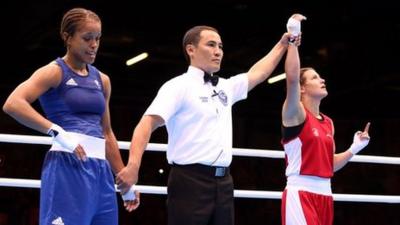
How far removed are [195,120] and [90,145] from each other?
502 millimetres

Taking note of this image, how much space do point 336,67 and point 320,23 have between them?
2.06 metres

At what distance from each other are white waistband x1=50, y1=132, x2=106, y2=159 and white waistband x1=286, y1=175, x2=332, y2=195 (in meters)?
1.16

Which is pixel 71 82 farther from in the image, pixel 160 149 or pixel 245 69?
pixel 245 69

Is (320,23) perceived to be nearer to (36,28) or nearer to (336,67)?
(336,67)

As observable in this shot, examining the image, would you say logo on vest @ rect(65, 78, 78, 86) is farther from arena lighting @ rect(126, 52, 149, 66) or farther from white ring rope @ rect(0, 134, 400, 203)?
arena lighting @ rect(126, 52, 149, 66)

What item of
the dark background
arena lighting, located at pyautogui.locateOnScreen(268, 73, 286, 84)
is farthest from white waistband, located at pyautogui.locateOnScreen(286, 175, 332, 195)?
arena lighting, located at pyautogui.locateOnScreen(268, 73, 286, 84)

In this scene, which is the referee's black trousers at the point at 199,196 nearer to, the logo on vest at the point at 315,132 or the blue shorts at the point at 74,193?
the blue shorts at the point at 74,193

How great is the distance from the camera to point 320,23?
10.1m

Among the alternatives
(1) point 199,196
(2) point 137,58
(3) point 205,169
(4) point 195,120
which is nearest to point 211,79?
(4) point 195,120

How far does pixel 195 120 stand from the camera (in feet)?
10.1

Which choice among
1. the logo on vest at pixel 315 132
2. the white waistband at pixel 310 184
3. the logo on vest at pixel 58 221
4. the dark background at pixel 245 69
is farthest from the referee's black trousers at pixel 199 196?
the dark background at pixel 245 69

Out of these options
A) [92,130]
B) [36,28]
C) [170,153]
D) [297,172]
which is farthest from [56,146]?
[36,28]

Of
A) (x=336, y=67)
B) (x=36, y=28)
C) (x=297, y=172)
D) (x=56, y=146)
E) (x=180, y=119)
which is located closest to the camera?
(x=56, y=146)

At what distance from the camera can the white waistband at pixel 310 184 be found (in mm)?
3598
